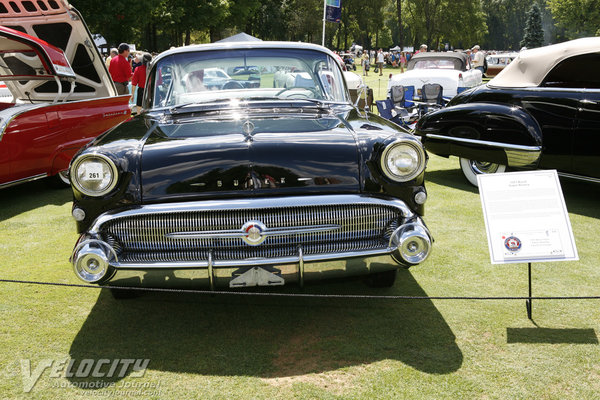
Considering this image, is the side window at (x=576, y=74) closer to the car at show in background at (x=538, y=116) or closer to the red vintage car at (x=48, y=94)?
the car at show in background at (x=538, y=116)

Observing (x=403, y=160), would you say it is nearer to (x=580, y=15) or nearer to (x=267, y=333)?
(x=267, y=333)

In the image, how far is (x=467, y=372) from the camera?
2982 mm

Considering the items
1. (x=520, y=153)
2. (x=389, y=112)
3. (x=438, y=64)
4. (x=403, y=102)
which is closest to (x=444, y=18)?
(x=438, y=64)

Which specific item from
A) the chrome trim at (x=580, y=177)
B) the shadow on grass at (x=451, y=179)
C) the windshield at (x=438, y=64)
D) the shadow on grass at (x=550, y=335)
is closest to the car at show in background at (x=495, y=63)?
the windshield at (x=438, y=64)

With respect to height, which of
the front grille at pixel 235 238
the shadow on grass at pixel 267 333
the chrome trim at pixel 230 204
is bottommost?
the shadow on grass at pixel 267 333

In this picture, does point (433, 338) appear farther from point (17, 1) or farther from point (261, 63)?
point (17, 1)

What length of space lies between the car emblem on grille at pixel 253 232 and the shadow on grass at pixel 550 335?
154 centimetres

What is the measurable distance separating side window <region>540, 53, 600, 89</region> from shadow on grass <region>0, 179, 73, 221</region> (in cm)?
564

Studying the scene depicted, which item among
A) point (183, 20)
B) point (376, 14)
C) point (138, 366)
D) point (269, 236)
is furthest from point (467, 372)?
point (376, 14)

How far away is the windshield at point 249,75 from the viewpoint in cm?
450

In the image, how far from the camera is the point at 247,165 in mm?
3172

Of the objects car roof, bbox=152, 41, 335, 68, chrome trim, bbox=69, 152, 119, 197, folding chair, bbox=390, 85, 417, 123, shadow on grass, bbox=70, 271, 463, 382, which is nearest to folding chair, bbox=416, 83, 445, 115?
folding chair, bbox=390, 85, 417, 123

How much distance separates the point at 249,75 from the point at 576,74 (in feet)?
12.3

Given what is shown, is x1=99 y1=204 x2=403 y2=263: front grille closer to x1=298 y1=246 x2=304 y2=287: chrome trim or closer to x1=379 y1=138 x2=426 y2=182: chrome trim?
x1=298 y1=246 x2=304 y2=287: chrome trim
